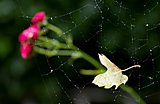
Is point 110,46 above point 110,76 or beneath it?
beneath

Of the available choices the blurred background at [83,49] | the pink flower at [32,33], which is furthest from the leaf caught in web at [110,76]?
the blurred background at [83,49]

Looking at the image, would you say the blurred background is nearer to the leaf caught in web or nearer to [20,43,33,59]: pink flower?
[20,43,33,59]: pink flower

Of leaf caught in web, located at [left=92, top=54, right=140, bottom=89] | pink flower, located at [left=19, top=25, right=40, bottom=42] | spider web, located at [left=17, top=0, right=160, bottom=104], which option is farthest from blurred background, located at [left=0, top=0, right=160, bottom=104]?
leaf caught in web, located at [left=92, top=54, right=140, bottom=89]

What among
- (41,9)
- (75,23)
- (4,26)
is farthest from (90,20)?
(4,26)

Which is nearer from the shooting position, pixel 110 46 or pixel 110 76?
pixel 110 76

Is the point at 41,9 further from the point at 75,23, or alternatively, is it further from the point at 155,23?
the point at 155,23

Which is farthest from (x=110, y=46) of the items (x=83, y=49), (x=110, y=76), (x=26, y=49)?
(x=110, y=76)

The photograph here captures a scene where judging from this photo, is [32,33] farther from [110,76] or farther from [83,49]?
[83,49]

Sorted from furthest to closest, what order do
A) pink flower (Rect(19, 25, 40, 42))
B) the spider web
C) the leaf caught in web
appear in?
1. the spider web
2. pink flower (Rect(19, 25, 40, 42))
3. the leaf caught in web
